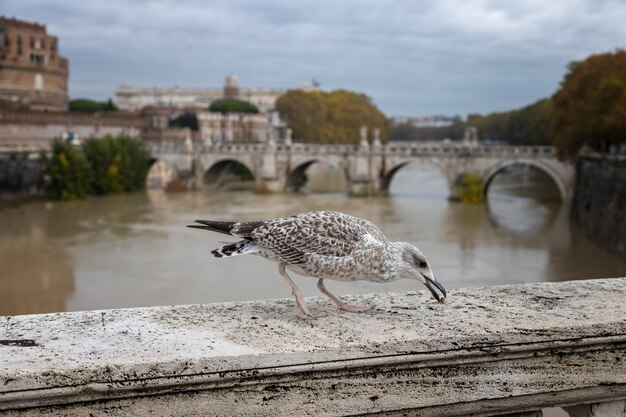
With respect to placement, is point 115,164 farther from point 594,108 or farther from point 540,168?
point 594,108

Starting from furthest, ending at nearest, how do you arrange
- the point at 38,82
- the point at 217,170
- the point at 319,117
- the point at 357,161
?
the point at 319,117 → the point at 38,82 → the point at 217,170 → the point at 357,161

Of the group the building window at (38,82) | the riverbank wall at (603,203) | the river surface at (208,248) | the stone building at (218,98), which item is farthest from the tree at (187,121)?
the riverbank wall at (603,203)

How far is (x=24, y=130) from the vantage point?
132 feet

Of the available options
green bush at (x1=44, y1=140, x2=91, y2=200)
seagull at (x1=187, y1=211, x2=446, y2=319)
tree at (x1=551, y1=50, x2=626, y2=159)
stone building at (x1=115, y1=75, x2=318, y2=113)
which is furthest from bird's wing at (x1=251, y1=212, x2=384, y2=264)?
stone building at (x1=115, y1=75, x2=318, y2=113)

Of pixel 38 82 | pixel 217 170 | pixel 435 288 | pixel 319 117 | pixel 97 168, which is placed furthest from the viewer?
pixel 319 117

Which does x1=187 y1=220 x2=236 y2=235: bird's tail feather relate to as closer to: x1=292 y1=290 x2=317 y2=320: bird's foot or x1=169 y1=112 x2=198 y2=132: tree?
x1=292 y1=290 x2=317 y2=320: bird's foot

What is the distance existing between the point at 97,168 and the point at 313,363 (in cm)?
3549

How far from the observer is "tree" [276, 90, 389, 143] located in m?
55.6

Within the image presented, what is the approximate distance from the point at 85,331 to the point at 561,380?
4.05ft

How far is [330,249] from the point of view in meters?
2.52

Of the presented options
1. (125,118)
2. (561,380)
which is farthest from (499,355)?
(125,118)

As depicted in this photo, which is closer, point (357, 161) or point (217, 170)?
point (357, 161)

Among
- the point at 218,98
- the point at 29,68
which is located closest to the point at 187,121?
the point at 29,68

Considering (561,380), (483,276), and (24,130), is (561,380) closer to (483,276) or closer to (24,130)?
(483,276)
